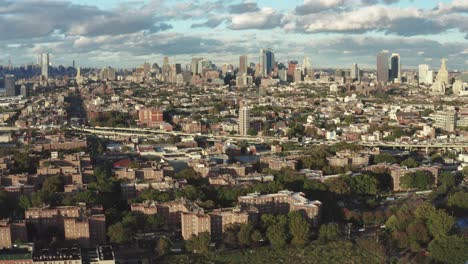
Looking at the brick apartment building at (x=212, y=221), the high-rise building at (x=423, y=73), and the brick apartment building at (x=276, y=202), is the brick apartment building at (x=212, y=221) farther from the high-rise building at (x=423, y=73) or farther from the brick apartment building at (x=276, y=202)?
the high-rise building at (x=423, y=73)

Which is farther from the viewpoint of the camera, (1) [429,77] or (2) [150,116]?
(1) [429,77]

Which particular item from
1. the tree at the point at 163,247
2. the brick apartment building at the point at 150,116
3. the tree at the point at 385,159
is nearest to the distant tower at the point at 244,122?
the brick apartment building at the point at 150,116

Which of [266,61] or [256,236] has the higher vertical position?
[266,61]

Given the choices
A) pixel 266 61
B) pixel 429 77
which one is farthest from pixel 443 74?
pixel 266 61

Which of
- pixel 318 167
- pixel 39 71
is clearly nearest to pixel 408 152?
pixel 318 167

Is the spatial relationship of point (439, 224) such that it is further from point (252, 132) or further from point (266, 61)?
point (266, 61)
